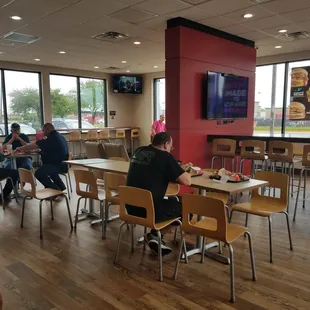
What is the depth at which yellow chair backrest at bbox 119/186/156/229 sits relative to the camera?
2572mm

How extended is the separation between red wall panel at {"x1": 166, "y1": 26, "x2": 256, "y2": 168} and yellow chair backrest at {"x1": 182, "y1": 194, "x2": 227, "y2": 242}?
9.07 ft

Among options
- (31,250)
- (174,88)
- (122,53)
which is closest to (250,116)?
(174,88)

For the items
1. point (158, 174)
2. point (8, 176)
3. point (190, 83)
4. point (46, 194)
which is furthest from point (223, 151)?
point (8, 176)

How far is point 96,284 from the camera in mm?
2580

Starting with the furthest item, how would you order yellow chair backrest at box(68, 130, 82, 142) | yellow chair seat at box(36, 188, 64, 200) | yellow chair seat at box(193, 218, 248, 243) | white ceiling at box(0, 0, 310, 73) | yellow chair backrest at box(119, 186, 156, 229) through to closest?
yellow chair backrest at box(68, 130, 82, 142)
white ceiling at box(0, 0, 310, 73)
yellow chair seat at box(36, 188, 64, 200)
yellow chair backrest at box(119, 186, 156, 229)
yellow chair seat at box(193, 218, 248, 243)

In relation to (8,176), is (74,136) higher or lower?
higher

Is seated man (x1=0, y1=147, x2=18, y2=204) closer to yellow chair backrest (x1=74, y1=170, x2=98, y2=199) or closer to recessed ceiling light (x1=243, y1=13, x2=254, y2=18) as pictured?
yellow chair backrest (x1=74, y1=170, x2=98, y2=199)

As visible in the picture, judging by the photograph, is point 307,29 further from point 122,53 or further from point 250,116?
point 122,53

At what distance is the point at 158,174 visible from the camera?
2760 mm

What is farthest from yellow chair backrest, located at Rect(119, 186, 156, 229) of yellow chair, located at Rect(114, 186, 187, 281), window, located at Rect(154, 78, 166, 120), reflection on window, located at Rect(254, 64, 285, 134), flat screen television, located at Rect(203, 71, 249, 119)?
window, located at Rect(154, 78, 166, 120)

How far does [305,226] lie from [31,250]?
10.7 ft

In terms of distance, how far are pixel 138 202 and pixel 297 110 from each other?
Result: 22.3ft

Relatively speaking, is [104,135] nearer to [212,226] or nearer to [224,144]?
[224,144]

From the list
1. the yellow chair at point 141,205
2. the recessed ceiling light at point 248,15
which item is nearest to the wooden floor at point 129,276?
the yellow chair at point 141,205
